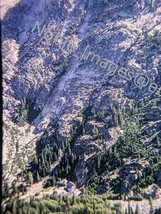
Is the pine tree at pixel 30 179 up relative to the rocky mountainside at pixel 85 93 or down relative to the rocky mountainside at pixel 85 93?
down

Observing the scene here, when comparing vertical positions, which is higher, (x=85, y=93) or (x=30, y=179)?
(x=85, y=93)

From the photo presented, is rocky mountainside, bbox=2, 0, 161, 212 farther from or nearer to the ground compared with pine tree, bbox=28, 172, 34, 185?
farther from the ground

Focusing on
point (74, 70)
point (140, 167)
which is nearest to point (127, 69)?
point (74, 70)

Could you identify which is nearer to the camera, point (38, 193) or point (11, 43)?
point (38, 193)

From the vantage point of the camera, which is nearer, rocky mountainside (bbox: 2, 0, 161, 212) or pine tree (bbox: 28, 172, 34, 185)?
rocky mountainside (bbox: 2, 0, 161, 212)

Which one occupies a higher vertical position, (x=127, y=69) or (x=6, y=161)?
(x=127, y=69)

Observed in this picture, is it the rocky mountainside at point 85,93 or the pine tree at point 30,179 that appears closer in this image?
the rocky mountainside at point 85,93

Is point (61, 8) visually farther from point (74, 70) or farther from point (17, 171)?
point (17, 171)

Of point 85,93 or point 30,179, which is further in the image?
point 85,93
